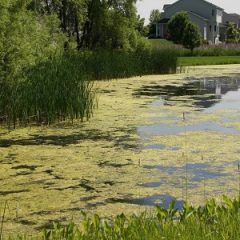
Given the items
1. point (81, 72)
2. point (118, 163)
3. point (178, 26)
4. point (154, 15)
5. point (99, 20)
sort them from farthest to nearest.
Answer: point (154, 15) → point (178, 26) → point (99, 20) → point (81, 72) → point (118, 163)

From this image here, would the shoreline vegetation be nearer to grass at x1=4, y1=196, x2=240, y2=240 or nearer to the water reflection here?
grass at x1=4, y1=196, x2=240, y2=240

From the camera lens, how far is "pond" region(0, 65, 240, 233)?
4.51m

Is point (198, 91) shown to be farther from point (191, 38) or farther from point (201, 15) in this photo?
point (201, 15)

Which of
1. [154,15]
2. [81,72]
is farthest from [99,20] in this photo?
[154,15]

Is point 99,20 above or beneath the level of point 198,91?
above

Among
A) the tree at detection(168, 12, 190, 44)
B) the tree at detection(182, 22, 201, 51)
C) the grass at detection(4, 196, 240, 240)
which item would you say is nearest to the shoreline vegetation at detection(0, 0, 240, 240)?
the grass at detection(4, 196, 240, 240)

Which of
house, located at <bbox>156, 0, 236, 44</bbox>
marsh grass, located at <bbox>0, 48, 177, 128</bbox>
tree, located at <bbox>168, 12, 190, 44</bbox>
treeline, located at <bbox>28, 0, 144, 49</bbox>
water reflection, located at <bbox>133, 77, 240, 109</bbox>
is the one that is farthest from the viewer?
house, located at <bbox>156, 0, 236, 44</bbox>

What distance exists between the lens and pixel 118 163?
6.00 metres

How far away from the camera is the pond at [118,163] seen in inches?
178

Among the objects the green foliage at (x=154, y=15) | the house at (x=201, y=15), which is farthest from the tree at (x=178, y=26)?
the green foliage at (x=154, y=15)

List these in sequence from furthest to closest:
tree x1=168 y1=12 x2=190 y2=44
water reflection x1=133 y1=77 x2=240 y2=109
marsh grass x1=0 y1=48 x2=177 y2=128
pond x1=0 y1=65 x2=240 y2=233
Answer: tree x1=168 y1=12 x2=190 y2=44 → water reflection x1=133 y1=77 x2=240 y2=109 → marsh grass x1=0 y1=48 x2=177 y2=128 → pond x1=0 y1=65 x2=240 y2=233

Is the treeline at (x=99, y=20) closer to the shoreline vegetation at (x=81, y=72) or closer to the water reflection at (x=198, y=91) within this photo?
the shoreline vegetation at (x=81, y=72)

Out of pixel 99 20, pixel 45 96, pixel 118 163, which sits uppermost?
pixel 99 20

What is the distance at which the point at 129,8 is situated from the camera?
21156 millimetres
